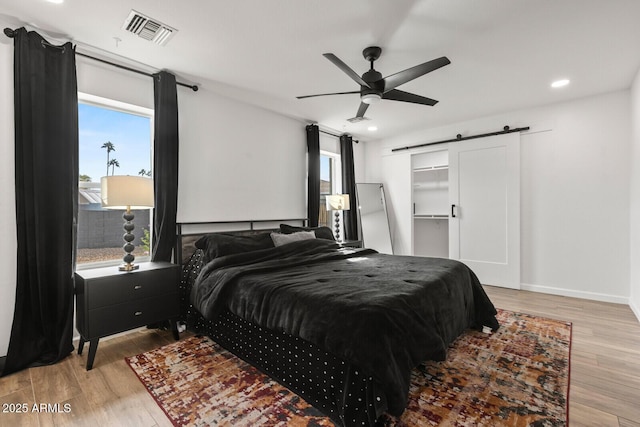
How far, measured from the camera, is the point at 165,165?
3100 mm

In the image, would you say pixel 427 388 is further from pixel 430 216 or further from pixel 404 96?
pixel 430 216

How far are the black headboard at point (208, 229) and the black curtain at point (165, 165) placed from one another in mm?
107

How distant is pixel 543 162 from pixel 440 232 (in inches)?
84.9

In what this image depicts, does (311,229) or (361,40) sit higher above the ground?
(361,40)

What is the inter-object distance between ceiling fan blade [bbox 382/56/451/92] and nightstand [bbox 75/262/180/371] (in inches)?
99.7

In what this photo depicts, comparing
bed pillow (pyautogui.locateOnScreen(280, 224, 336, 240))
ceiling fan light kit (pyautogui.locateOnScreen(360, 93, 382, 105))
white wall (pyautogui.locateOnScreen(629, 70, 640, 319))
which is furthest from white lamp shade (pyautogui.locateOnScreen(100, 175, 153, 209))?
white wall (pyautogui.locateOnScreen(629, 70, 640, 319))

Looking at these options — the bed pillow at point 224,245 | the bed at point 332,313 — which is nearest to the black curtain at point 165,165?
the bed at point 332,313

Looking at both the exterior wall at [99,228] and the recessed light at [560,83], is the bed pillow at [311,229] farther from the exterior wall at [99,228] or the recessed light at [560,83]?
the recessed light at [560,83]

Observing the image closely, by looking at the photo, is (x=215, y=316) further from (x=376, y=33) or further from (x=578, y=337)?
(x=578, y=337)

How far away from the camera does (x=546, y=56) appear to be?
294cm

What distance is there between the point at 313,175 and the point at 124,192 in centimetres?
279

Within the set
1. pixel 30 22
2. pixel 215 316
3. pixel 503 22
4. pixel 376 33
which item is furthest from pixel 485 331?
pixel 30 22

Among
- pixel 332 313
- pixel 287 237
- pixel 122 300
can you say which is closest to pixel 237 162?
pixel 287 237

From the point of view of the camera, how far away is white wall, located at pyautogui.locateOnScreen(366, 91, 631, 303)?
12.7ft
